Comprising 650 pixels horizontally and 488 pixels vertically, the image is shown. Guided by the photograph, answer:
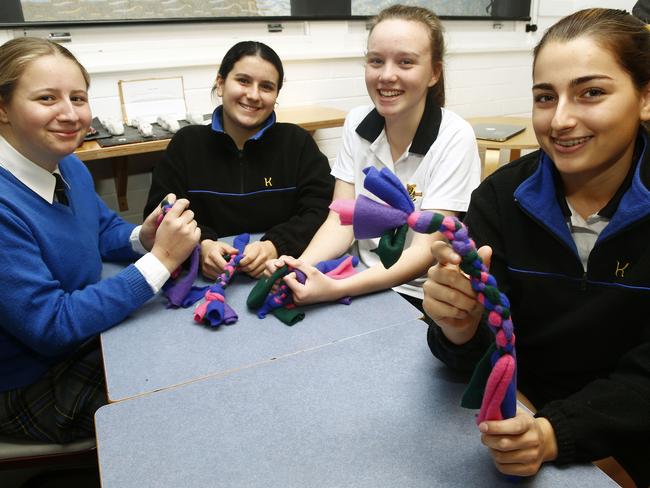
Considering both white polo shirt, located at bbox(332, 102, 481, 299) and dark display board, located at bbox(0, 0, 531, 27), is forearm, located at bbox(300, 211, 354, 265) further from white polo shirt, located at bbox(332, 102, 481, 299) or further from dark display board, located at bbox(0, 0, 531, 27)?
dark display board, located at bbox(0, 0, 531, 27)

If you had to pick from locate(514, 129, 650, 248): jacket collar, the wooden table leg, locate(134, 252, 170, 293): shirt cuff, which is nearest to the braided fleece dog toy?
locate(514, 129, 650, 248): jacket collar

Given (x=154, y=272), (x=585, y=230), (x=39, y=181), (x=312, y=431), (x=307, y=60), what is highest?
(x=307, y=60)

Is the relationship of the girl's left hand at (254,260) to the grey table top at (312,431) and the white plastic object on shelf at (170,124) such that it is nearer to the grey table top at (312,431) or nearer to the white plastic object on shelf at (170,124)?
the grey table top at (312,431)

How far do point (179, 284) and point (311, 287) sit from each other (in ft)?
1.10

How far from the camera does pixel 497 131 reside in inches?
106

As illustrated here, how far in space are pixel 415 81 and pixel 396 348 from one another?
90 centimetres

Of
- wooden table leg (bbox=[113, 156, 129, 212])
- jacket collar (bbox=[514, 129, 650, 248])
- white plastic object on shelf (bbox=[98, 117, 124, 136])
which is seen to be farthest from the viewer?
wooden table leg (bbox=[113, 156, 129, 212])

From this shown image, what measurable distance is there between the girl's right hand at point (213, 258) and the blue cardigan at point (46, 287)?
22 cm

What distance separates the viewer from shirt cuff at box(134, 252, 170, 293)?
1204 mm

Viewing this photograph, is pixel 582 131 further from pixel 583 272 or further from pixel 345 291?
pixel 345 291

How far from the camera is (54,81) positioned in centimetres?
119

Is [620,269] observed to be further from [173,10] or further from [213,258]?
[173,10]

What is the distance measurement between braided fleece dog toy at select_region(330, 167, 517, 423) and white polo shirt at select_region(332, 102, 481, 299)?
30.2 inches

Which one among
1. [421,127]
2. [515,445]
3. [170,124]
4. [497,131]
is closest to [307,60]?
[170,124]
